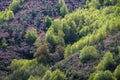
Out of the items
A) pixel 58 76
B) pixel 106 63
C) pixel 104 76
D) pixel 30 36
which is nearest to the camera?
pixel 104 76

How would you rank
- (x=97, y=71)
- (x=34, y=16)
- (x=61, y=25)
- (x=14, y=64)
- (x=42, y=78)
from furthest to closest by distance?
(x=34, y=16) < (x=61, y=25) < (x=14, y=64) < (x=42, y=78) < (x=97, y=71)

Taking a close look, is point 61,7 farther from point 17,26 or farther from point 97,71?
point 97,71

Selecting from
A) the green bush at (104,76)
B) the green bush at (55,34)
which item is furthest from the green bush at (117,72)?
the green bush at (55,34)

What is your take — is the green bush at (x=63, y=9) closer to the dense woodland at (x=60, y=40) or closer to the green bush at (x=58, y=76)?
the dense woodland at (x=60, y=40)

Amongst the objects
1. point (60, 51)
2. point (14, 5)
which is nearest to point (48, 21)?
point (14, 5)

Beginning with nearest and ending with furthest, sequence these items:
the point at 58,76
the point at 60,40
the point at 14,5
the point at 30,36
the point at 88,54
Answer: the point at 58,76 → the point at 88,54 → the point at 60,40 → the point at 30,36 → the point at 14,5

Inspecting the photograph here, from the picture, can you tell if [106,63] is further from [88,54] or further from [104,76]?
[88,54]

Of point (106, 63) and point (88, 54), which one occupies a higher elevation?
point (106, 63)

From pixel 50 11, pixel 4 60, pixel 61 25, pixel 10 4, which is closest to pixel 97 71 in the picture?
pixel 4 60
